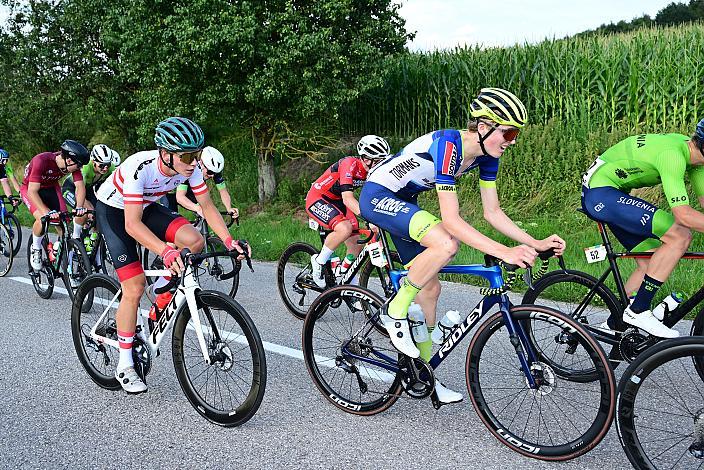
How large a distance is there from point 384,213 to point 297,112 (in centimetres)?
1116

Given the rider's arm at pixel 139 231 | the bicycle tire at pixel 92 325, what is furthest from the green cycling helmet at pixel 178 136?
the bicycle tire at pixel 92 325

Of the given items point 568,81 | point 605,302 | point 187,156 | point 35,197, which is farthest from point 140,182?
point 568,81

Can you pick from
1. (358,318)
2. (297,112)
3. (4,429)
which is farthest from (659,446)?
(297,112)

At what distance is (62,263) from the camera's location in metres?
8.44

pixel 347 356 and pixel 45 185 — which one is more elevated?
pixel 45 185

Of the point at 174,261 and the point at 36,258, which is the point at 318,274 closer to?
the point at 174,261

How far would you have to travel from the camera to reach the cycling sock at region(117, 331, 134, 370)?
16.0ft

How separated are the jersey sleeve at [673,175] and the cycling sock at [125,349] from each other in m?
4.04

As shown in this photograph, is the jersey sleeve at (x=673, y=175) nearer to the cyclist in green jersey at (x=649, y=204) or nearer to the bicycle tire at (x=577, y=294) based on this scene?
the cyclist in green jersey at (x=649, y=204)

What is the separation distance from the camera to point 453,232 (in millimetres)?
4004

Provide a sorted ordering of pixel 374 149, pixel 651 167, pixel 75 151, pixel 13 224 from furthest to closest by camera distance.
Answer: pixel 13 224 < pixel 75 151 < pixel 374 149 < pixel 651 167

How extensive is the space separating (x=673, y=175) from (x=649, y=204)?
0.43 metres

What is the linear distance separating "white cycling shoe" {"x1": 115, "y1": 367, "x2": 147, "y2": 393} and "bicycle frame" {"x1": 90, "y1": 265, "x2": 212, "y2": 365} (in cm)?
20

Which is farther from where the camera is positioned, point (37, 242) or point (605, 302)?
point (37, 242)
